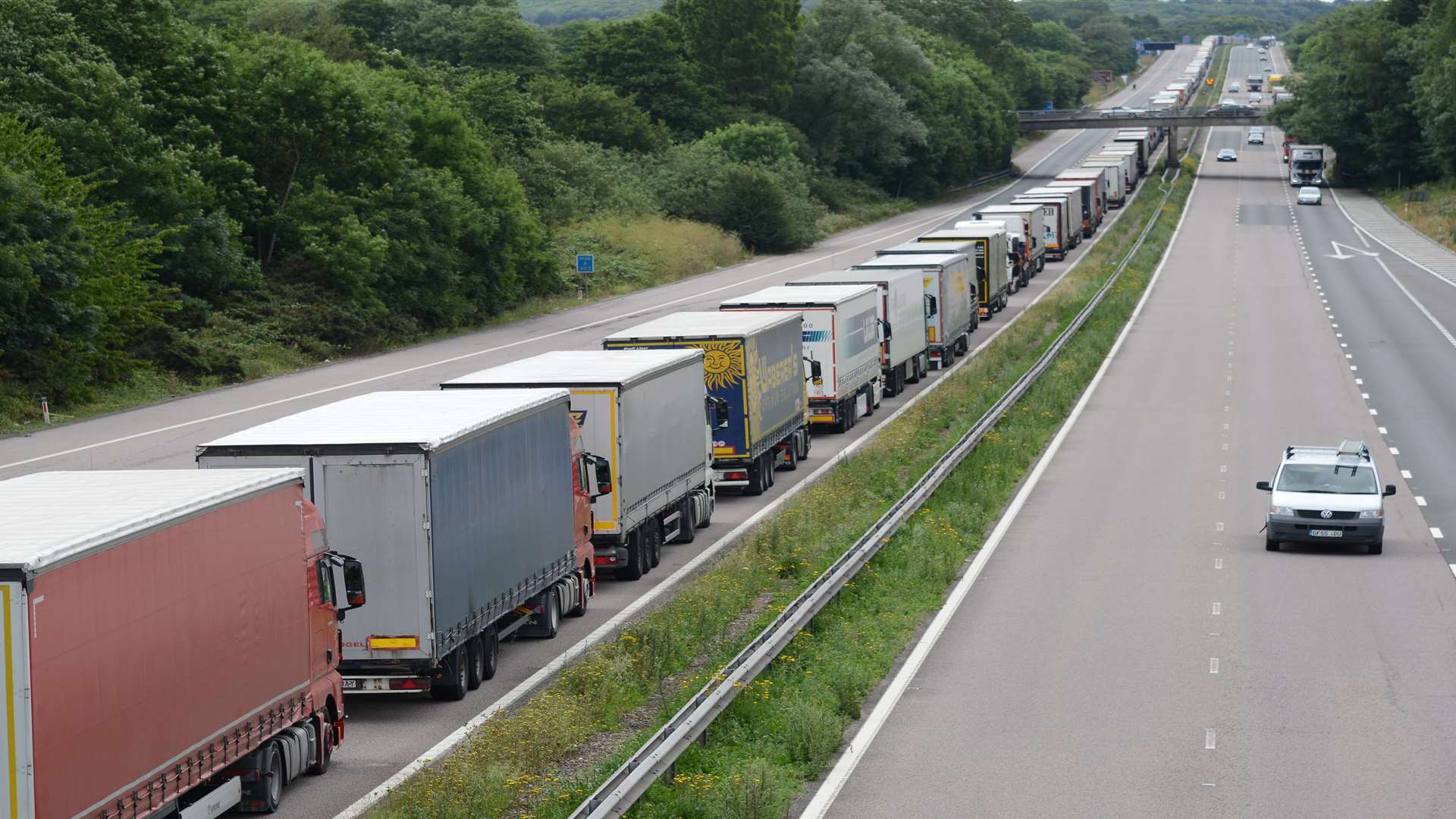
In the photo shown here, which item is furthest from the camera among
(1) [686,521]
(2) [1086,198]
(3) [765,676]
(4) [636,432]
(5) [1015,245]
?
(2) [1086,198]

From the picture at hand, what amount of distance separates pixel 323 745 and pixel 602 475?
8.03m

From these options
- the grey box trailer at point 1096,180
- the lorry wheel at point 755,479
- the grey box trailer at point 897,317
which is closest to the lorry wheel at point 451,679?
the lorry wheel at point 755,479

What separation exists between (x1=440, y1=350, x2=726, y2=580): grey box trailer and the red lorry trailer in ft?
26.8

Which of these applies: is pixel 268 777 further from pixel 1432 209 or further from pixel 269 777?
pixel 1432 209

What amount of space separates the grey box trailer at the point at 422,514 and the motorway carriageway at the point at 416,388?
0.56m

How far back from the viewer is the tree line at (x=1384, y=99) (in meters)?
120

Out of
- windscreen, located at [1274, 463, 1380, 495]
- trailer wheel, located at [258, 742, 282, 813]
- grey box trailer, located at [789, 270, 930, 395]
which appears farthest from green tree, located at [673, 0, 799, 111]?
trailer wheel, located at [258, 742, 282, 813]

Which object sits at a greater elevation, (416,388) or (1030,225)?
(1030,225)

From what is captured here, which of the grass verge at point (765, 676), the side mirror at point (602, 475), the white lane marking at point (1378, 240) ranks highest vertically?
the white lane marking at point (1378, 240)

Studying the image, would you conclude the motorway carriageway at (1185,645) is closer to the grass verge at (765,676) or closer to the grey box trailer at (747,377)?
the grass verge at (765,676)

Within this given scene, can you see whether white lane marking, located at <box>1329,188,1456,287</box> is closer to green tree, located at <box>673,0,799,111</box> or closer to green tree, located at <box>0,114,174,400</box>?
green tree, located at <box>673,0,799,111</box>

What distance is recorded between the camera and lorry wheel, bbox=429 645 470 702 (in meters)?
18.0

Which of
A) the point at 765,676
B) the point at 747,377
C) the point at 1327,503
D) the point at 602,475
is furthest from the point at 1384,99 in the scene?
the point at 765,676

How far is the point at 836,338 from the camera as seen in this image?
38438mm
